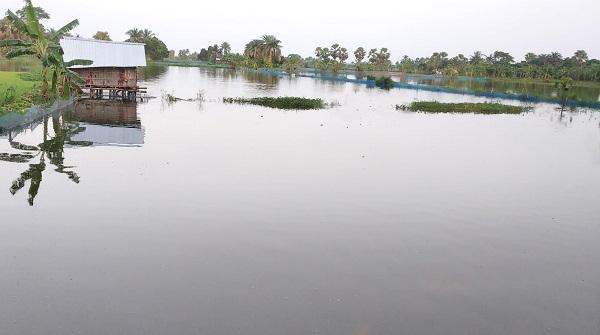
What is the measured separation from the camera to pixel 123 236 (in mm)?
12227

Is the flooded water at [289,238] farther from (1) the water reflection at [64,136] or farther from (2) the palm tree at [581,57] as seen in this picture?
(2) the palm tree at [581,57]

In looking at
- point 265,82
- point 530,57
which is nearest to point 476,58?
point 530,57

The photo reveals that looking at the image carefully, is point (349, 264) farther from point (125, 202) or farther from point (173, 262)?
point (125, 202)

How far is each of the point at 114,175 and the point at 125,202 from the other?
351 cm

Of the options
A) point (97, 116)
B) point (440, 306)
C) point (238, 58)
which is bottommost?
point (440, 306)

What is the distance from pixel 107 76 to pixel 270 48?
9818 cm

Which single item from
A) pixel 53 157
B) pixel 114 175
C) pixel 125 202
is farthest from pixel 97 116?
pixel 125 202

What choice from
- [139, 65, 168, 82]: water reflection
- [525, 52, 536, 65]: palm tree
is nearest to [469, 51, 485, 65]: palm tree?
[525, 52, 536, 65]: palm tree

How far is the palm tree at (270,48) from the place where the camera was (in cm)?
13775

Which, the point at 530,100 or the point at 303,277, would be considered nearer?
the point at 303,277

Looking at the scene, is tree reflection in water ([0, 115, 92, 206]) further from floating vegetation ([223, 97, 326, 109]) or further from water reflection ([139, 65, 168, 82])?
water reflection ([139, 65, 168, 82])

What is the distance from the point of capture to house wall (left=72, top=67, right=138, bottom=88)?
4325 cm

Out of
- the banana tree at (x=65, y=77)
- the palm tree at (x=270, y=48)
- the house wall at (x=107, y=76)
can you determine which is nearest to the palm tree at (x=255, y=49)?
the palm tree at (x=270, y=48)

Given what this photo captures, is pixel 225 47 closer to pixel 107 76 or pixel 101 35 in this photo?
pixel 101 35
